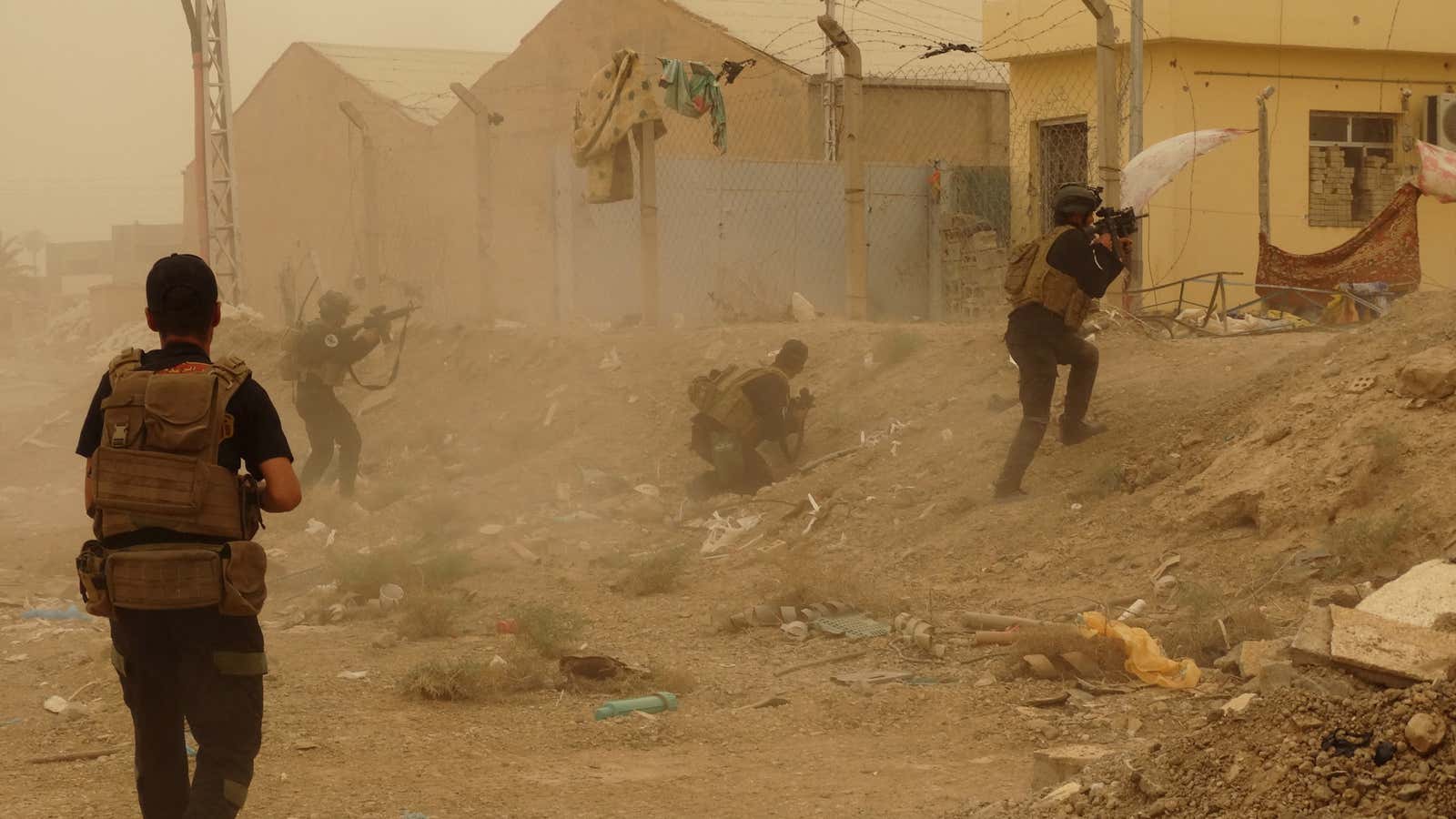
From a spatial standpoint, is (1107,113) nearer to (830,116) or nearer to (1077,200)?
(1077,200)

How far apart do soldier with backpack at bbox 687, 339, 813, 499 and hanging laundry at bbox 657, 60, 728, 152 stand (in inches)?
158

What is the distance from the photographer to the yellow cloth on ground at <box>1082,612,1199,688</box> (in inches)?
217

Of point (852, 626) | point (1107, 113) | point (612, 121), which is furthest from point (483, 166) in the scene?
point (852, 626)

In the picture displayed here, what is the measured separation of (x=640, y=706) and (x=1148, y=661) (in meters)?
1.79

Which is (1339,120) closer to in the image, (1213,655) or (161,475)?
(1213,655)

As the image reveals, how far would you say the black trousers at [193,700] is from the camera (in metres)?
3.45

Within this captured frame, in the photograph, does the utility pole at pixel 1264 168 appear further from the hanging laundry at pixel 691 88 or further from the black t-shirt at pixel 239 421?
the black t-shirt at pixel 239 421

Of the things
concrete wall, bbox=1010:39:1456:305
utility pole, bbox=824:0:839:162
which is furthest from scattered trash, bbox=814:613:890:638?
utility pole, bbox=824:0:839:162

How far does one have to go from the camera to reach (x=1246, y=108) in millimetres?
15227

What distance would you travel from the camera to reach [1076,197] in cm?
784

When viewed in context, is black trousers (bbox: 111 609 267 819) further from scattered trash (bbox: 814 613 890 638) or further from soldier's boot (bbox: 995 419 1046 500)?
soldier's boot (bbox: 995 419 1046 500)

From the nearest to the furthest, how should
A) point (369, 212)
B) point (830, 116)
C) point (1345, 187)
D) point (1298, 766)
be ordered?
point (1298, 766)
point (369, 212)
point (1345, 187)
point (830, 116)

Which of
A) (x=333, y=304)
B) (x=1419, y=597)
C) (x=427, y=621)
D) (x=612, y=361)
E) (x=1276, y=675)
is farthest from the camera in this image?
(x=612, y=361)

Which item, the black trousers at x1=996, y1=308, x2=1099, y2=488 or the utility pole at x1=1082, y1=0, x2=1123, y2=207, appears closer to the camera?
the black trousers at x1=996, y1=308, x2=1099, y2=488
